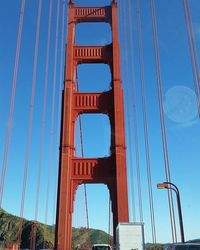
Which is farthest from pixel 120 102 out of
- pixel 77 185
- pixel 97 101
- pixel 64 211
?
pixel 64 211

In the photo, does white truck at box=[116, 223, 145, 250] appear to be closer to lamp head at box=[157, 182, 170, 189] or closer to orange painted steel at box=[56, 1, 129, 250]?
lamp head at box=[157, 182, 170, 189]

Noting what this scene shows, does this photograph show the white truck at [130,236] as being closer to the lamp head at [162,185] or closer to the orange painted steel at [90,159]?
the lamp head at [162,185]

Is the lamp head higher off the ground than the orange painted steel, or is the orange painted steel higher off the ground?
the orange painted steel

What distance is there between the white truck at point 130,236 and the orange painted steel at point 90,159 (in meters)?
6.10

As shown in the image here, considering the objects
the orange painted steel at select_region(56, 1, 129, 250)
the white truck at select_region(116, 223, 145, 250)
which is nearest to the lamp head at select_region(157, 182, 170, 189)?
the white truck at select_region(116, 223, 145, 250)

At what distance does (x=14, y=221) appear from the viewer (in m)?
105

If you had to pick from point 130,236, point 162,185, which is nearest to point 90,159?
point 162,185

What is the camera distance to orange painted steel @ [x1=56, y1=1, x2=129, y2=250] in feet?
70.7

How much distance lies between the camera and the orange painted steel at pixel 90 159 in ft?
70.7

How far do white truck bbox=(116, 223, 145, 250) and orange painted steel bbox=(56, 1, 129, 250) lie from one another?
20.0 feet

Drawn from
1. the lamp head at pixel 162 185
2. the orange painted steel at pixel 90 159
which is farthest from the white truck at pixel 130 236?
the orange painted steel at pixel 90 159

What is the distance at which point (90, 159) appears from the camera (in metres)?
23.5

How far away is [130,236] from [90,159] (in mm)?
9380

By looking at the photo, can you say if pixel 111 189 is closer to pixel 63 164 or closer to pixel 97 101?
pixel 63 164
